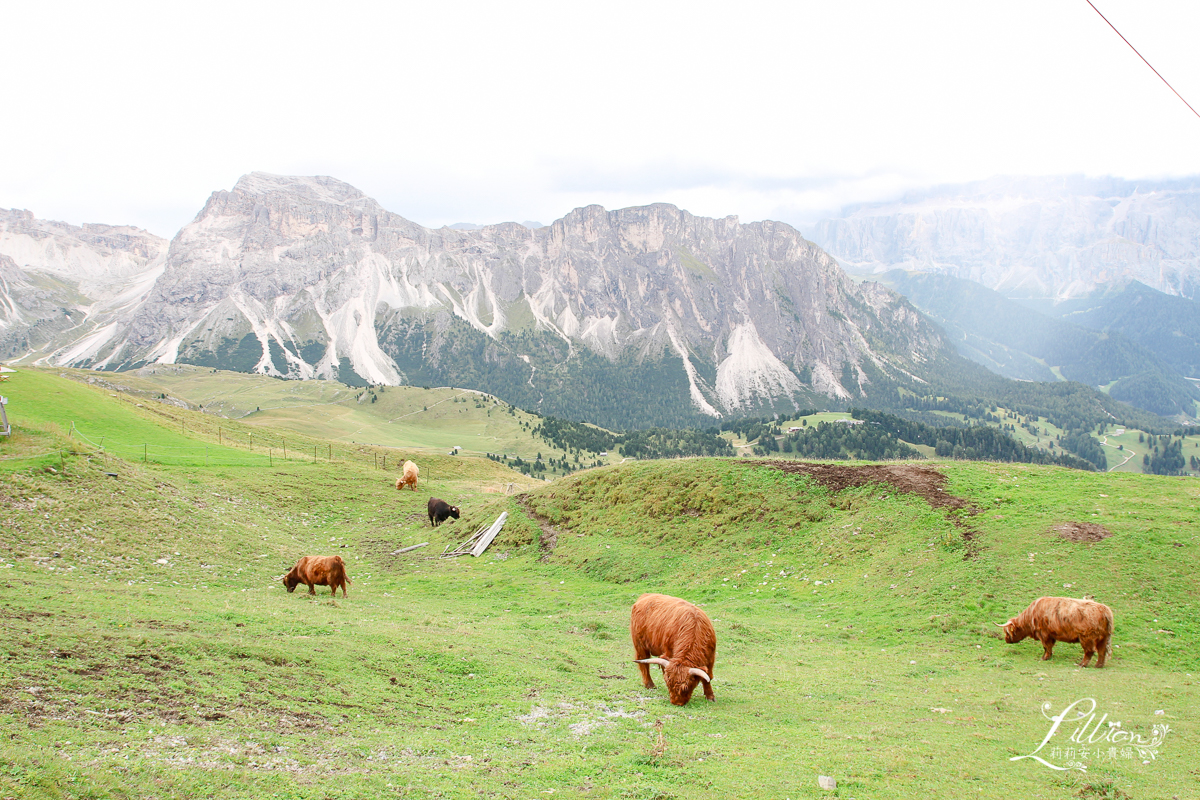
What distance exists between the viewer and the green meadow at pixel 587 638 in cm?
892

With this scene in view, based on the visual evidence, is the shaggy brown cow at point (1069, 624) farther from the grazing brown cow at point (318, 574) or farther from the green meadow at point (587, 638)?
the grazing brown cow at point (318, 574)

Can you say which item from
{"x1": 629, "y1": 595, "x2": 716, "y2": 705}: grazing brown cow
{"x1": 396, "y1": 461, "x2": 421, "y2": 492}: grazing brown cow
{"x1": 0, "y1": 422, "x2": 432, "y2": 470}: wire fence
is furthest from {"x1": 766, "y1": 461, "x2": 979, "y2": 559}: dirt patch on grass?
{"x1": 0, "y1": 422, "x2": 432, "y2": 470}: wire fence

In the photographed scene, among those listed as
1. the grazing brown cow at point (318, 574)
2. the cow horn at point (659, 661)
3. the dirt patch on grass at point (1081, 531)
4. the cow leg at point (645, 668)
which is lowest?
the grazing brown cow at point (318, 574)

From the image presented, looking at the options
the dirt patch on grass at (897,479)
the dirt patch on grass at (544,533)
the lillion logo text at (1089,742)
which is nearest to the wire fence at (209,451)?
the dirt patch on grass at (544,533)

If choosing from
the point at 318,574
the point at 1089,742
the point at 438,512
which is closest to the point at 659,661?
the point at 1089,742

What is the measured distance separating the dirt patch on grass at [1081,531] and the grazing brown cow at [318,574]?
91.9 feet

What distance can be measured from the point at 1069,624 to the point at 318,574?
25.6m

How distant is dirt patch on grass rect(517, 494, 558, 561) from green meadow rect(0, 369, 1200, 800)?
143 millimetres

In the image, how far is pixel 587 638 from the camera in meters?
19.7

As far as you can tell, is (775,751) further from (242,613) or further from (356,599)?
(356,599)

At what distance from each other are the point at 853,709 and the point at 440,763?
9.18 m

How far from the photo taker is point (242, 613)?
16828mm

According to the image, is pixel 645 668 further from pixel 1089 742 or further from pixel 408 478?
pixel 408 478

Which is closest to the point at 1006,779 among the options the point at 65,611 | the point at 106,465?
the point at 65,611
